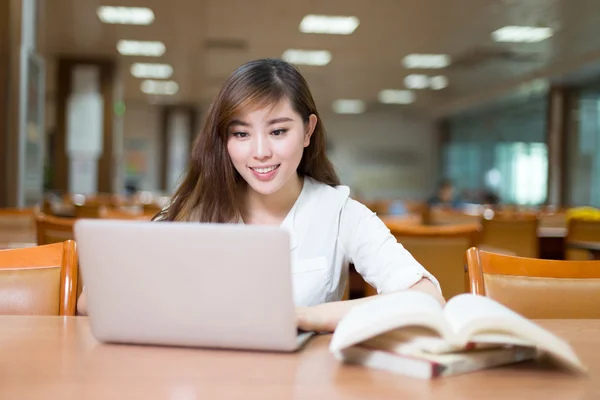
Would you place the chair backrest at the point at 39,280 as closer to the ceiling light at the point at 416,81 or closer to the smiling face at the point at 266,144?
the smiling face at the point at 266,144

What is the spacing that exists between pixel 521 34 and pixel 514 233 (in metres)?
5.47

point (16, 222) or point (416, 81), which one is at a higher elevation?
point (416, 81)

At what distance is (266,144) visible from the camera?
1521 mm

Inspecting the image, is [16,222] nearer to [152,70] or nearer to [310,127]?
[310,127]

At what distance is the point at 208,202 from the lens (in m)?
1.64

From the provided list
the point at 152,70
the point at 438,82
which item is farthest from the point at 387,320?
the point at 438,82

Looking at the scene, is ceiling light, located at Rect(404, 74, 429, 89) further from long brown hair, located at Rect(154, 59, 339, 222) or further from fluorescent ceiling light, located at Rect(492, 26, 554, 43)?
long brown hair, located at Rect(154, 59, 339, 222)

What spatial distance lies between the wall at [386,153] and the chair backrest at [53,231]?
17468 mm

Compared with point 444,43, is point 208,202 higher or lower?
lower

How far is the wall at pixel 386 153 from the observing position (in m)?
20.2

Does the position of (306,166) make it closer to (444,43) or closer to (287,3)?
(287,3)

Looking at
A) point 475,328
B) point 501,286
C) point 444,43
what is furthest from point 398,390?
point 444,43

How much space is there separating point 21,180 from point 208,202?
17.5ft

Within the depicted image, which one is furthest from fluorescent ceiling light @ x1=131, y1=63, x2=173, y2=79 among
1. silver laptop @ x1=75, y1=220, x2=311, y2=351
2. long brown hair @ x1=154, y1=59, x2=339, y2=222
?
silver laptop @ x1=75, y1=220, x2=311, y2=351
